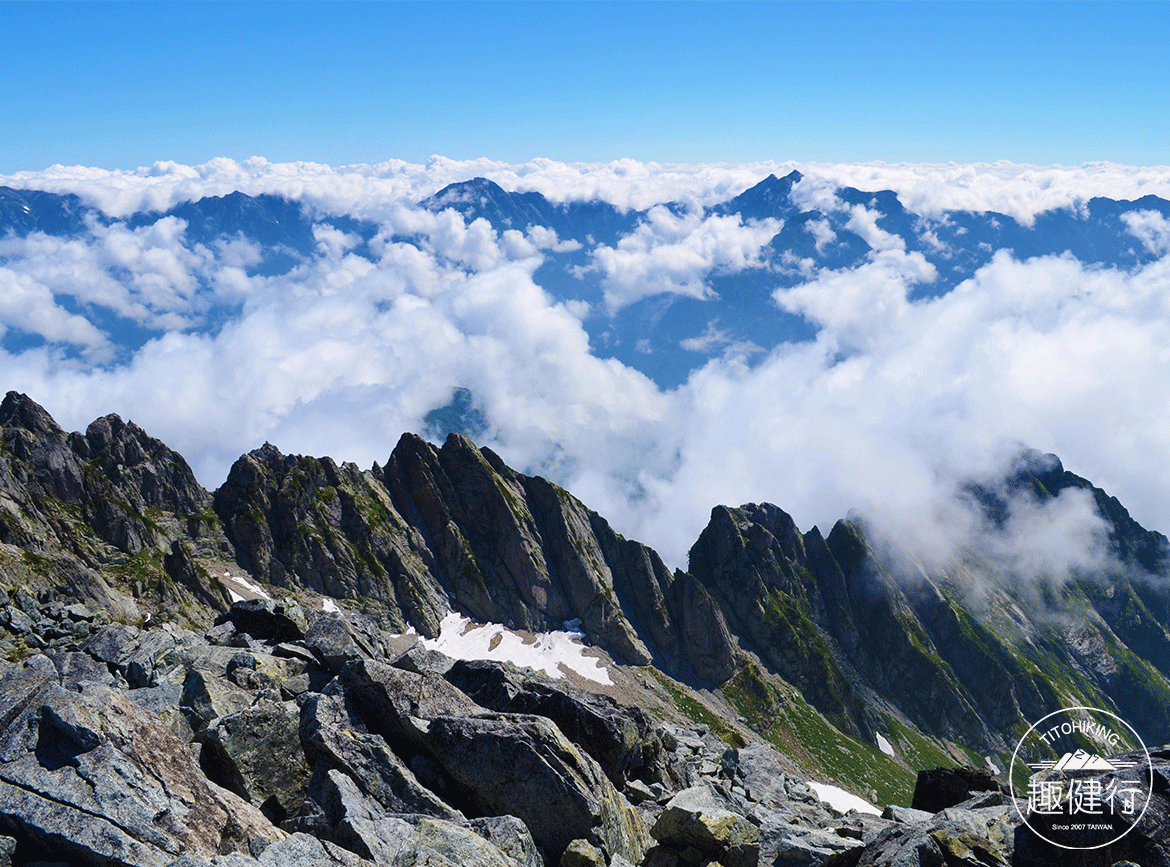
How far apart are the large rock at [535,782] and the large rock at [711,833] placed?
6.03ft

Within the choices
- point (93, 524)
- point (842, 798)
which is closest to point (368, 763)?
point (842, 798)

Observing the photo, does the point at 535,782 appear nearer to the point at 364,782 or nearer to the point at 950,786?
the point at 364,782

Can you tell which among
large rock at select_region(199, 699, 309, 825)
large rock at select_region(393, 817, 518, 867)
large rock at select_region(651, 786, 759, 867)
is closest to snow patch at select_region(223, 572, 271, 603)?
large rock at select_region(199, 699, 309, 825)

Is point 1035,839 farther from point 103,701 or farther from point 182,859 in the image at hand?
point 103,701

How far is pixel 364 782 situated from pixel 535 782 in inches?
237

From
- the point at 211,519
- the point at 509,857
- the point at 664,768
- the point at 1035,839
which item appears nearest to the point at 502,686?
the point at 664,768

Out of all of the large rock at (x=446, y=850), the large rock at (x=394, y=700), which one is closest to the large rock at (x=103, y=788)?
the large rock at (x=446, y=850)

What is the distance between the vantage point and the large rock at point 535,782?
24297 mm

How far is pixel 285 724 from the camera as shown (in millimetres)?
24656

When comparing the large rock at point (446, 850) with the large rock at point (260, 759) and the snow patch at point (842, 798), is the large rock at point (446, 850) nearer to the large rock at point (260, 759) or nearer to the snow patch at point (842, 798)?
the large rock at point (260, 759)

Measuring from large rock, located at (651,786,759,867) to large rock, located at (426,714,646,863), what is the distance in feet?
6.03

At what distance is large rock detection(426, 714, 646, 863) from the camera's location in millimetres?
24297

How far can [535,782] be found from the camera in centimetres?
2480

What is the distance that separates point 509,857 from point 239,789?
9.36 meters
